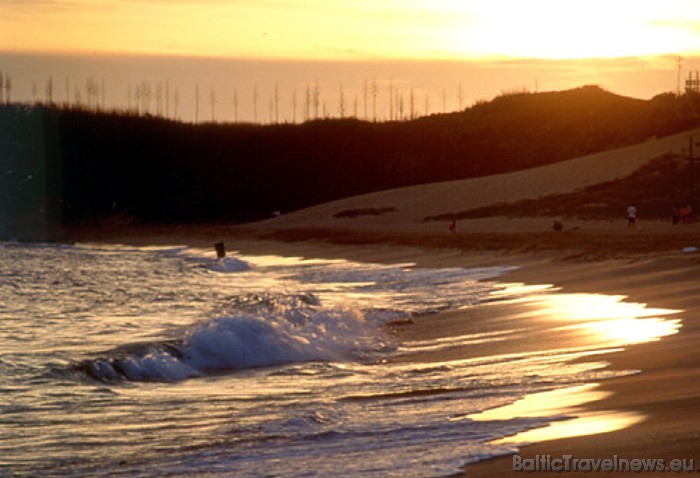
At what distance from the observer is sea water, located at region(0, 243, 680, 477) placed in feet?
29.2

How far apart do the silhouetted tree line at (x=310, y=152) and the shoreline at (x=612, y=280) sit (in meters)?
30.7

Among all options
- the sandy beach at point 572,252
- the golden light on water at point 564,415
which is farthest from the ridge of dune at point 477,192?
the golden light on water at point 564,415

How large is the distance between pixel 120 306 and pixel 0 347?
672cm

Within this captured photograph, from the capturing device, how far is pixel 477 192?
191 feet

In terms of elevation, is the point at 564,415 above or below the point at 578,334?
above

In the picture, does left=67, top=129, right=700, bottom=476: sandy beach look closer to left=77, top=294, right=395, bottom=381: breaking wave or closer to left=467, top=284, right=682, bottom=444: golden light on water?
left=467, top=284, right=682, bottom=444: golden light on water

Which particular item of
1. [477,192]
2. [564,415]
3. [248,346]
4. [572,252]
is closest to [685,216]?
[572,252]

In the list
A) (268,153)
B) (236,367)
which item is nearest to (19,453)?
(236,367)

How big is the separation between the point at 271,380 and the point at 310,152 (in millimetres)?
85842

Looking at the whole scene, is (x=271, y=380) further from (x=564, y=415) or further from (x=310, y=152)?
(x=310, y=152)

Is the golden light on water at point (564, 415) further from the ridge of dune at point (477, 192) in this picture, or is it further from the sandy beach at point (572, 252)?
the ridge of dune at point (477, 192)

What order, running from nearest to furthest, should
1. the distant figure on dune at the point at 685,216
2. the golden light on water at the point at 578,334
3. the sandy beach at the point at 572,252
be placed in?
the sandy beach at the point at 572,252 → the golden light on water at the point at 578,334 → the distant figure on dune at the point at 685,216

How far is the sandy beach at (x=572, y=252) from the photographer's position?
8203mm

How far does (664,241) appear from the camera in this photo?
3069 cm
